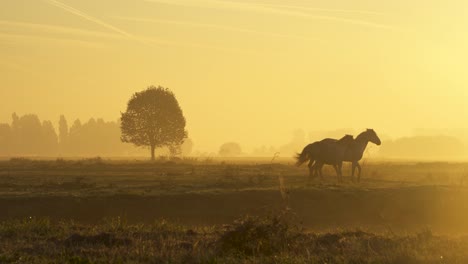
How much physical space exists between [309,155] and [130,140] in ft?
157

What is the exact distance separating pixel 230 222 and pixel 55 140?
17570 centimetres

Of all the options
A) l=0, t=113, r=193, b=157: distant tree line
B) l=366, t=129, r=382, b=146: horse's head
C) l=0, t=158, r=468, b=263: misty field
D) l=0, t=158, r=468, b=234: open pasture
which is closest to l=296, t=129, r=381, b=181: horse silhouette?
l=366, t=129, r=382, b=146: horse's head

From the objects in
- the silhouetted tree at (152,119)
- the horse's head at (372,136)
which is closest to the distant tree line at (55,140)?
the silhouetted tree at (152,119)

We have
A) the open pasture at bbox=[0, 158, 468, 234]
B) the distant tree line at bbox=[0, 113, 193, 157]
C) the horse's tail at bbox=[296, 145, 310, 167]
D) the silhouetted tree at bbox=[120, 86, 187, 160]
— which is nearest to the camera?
the open pasture at bbox=[0, 158, 468, 234]

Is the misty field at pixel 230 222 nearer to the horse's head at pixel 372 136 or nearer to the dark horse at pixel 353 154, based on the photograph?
the dark horse at pixel 353 154

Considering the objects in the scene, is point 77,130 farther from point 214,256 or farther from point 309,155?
point 214,256

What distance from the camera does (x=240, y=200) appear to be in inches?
1078

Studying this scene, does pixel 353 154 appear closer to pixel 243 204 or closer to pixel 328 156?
pixel 328 156

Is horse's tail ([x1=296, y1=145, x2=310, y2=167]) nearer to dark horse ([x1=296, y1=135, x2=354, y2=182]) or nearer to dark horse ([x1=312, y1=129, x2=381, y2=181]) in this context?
dark horse ([x1=296, y1=135, x2=354, y2=182])

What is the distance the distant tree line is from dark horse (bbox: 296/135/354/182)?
14521cm

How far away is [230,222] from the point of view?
81.0 ft

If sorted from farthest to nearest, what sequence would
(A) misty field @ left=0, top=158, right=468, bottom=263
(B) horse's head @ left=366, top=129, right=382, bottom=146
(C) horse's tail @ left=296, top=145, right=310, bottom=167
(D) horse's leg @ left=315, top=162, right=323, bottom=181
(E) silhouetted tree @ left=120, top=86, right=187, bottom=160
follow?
(E) silhouetted tree @ left=120, top=86, right=187, bottom=160, (B) horse's head @ left=366, top=129, right=382, bottom=146, (C) horse's tail @ left=296, top=145, right=310, bottom=167, (D) horse's leg @ left=315, top=162, right=323, bottom=181, (A) misty field @ left=0, top=158, right=468, bottom=263

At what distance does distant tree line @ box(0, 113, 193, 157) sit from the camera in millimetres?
183375

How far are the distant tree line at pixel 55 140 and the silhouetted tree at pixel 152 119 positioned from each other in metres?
99.7
